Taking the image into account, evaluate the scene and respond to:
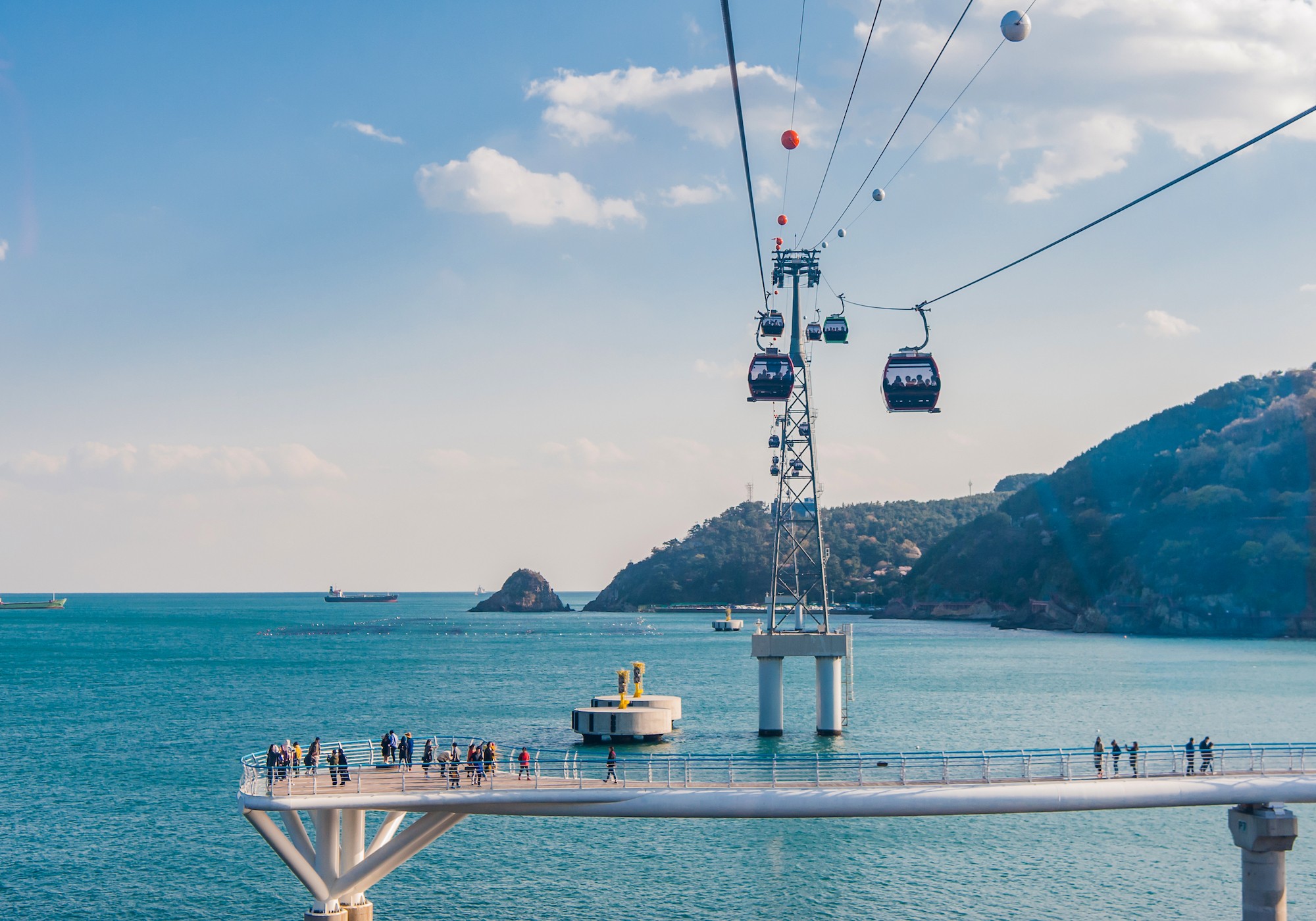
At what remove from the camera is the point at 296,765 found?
3462cm

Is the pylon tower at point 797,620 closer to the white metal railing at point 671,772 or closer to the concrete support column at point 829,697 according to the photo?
the concrete support column at point 829,697

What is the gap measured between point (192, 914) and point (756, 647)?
34253mm

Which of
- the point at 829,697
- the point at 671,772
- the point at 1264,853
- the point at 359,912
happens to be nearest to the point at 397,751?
the point at 359,912

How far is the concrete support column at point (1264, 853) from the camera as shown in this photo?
34500 millimetres

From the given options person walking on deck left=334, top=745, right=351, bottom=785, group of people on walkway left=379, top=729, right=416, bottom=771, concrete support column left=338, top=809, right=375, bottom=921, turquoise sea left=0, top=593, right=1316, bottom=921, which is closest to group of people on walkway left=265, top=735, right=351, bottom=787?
person walking on deck left=334, top=745, right=351, bottom=785

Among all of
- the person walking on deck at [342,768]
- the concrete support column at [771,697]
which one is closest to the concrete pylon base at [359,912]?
the person walking on deck at [342,768]

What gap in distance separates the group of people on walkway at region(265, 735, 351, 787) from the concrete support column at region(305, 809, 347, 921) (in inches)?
46.1

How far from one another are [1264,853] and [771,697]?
123ft

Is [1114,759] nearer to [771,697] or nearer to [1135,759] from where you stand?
[1135,759]

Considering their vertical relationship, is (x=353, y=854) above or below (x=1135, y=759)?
below

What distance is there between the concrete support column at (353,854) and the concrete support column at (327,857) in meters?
0.45

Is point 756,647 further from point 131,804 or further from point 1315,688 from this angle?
point 1315,688

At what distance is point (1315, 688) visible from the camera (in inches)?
4747

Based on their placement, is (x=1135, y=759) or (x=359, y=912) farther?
(x=1135, y=759)
